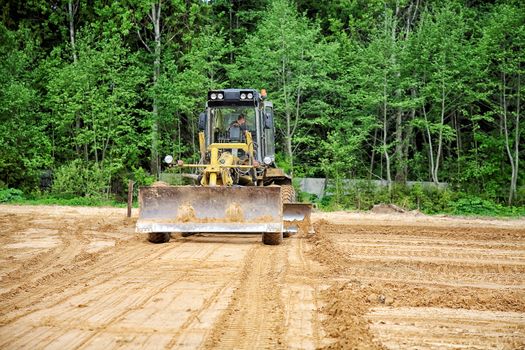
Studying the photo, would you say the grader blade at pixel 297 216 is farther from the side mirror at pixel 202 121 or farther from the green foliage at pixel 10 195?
the green foliage at pixel 10 195

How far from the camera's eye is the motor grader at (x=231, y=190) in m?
11.0

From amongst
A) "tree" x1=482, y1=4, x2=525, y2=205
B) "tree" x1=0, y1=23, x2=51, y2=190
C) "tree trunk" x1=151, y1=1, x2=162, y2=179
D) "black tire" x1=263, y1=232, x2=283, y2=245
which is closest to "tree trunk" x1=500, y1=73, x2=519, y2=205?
"tree" x1=482, y1=4, x2=525, y2=205

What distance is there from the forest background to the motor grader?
11.1 m

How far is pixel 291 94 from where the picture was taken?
27500 mm

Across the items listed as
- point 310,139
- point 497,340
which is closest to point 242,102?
point 497,340

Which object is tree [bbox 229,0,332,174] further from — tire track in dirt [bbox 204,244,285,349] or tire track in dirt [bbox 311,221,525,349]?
tire track in dirt [bbox 204,244,285,349]

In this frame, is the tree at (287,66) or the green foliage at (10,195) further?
the tree at (287,66)

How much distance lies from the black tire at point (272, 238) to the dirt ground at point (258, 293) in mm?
165

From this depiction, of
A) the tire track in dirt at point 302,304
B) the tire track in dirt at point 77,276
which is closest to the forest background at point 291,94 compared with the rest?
the tire track in dirt at point 77,276

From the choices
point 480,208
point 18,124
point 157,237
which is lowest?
point 480,208

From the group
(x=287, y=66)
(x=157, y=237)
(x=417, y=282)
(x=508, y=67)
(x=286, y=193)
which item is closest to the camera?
(x=417, y=282)

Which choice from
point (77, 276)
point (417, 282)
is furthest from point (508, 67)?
point (77, 276)

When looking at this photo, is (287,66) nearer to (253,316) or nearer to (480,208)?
(480,208)

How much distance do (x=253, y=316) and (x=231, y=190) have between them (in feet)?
18.0
